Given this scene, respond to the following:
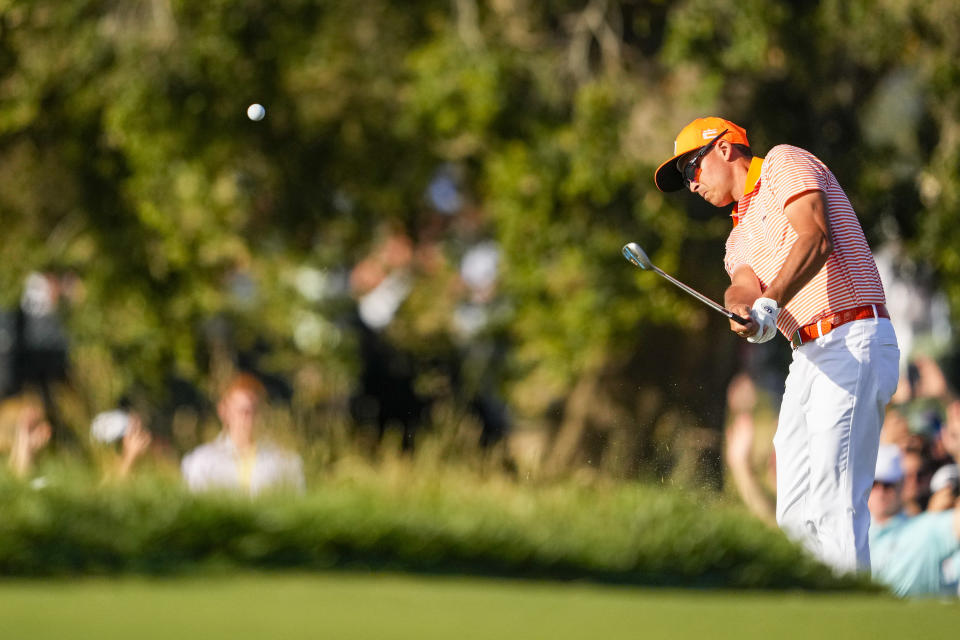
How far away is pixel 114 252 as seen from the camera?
14.5 m

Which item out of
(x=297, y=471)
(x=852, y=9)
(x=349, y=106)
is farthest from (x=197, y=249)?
(x=852, y=9)

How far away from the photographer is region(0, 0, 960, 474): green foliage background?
12805mm

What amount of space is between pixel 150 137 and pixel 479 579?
555 centimetres

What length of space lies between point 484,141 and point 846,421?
7.77 m

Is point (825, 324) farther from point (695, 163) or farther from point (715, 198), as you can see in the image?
point (695, 163)

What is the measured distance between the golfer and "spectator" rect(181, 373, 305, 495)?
545 cm

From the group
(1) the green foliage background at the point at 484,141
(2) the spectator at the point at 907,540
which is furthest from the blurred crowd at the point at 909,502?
(1) the green foliage background at the point at 484,141

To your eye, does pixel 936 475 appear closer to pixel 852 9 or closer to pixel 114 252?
pixel 852 9

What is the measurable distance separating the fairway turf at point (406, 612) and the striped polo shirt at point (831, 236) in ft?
5.00

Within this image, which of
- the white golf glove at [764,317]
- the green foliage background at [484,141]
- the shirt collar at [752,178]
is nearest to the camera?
the white golf glove at [764,317]

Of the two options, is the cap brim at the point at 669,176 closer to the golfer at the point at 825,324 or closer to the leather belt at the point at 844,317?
the golfer at the point at 825,324

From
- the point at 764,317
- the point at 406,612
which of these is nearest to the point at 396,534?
the point at 406,612

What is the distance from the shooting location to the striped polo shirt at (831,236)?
589cm

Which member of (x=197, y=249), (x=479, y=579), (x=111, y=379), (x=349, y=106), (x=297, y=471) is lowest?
(x=479, y=579)
